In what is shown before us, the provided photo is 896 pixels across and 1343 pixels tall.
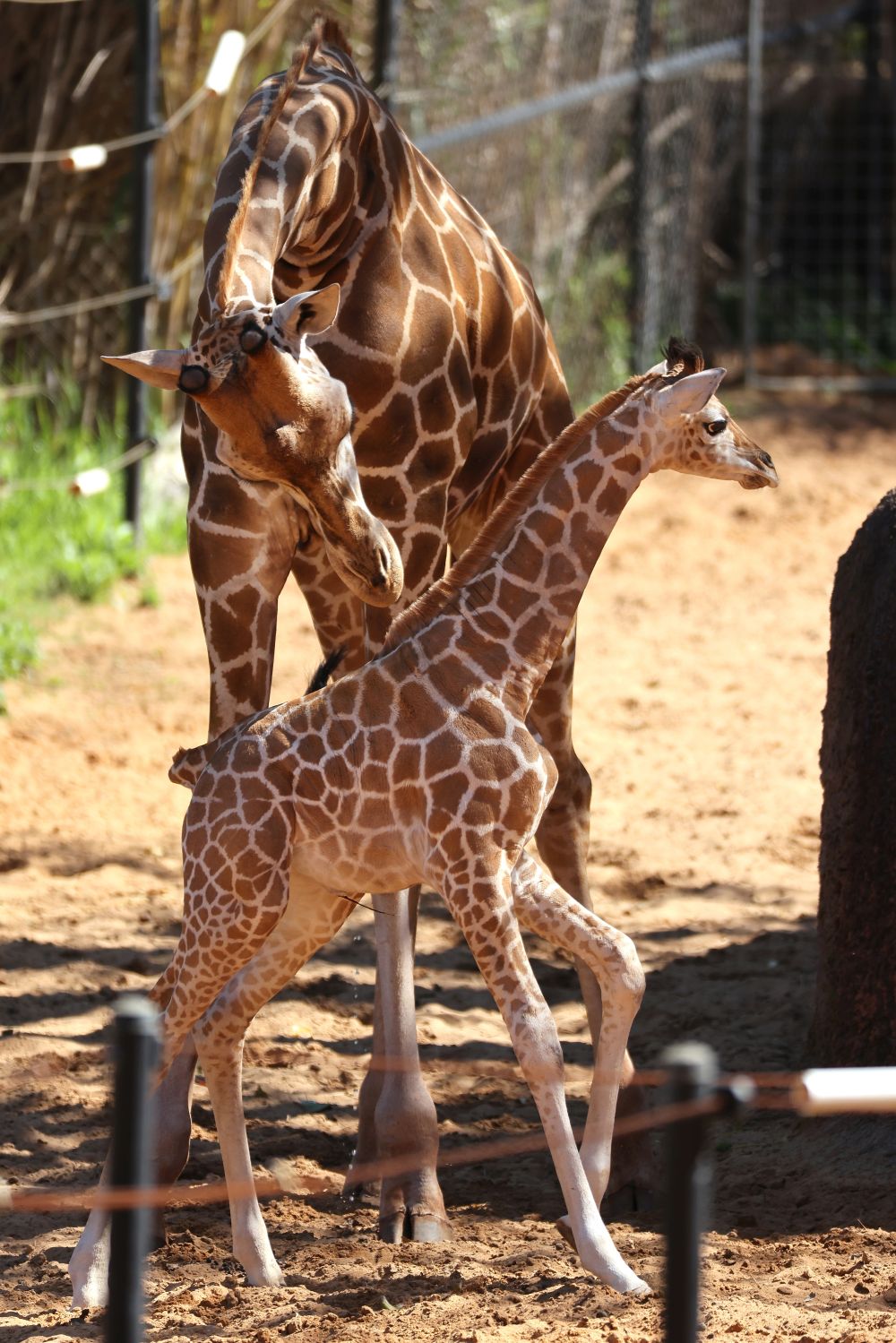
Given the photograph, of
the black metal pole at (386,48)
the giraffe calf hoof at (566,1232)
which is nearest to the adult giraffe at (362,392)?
the giraffe calf hoof at (566,1232)

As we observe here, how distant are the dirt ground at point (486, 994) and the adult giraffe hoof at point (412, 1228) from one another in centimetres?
6

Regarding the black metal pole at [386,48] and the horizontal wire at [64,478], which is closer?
the horizontal wire at [64,478]

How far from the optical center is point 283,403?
3.59 metres

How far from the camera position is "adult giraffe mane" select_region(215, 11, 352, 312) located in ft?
12.2

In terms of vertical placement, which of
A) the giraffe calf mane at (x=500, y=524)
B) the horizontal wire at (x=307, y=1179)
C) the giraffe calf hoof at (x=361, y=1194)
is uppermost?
the giraffe calf mane at (x=500, y=524)

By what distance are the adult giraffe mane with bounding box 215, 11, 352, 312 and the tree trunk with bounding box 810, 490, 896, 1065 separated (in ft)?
6.07

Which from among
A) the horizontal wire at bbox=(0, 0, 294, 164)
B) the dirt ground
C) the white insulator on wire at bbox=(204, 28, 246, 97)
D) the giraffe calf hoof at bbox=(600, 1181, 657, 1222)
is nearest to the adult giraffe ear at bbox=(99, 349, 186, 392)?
the dirt ground

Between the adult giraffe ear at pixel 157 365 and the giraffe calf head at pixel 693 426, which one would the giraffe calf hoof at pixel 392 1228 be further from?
the adult giraffe ear at pixel 157 365

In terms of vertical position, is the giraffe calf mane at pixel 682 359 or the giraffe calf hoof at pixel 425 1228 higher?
the giraffe calf mane at pixel 682 359

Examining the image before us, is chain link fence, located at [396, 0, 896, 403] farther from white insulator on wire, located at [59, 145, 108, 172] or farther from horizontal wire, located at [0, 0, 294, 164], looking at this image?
white insulator on wire, located at [59, 145, 108, 172]

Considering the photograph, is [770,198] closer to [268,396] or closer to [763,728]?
[763,728]

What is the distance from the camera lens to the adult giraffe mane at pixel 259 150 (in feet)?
12.2

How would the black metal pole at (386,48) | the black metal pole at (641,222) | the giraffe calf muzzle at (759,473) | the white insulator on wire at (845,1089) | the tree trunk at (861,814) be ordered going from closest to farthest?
the white insulator on wire at (845,1089) < the giraffe calf muzzle at (759,473) < the tree trunk at (861,814) < the black metal pole at (386,48) < the black metal pole at (641,222)

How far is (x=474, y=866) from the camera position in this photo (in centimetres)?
359
